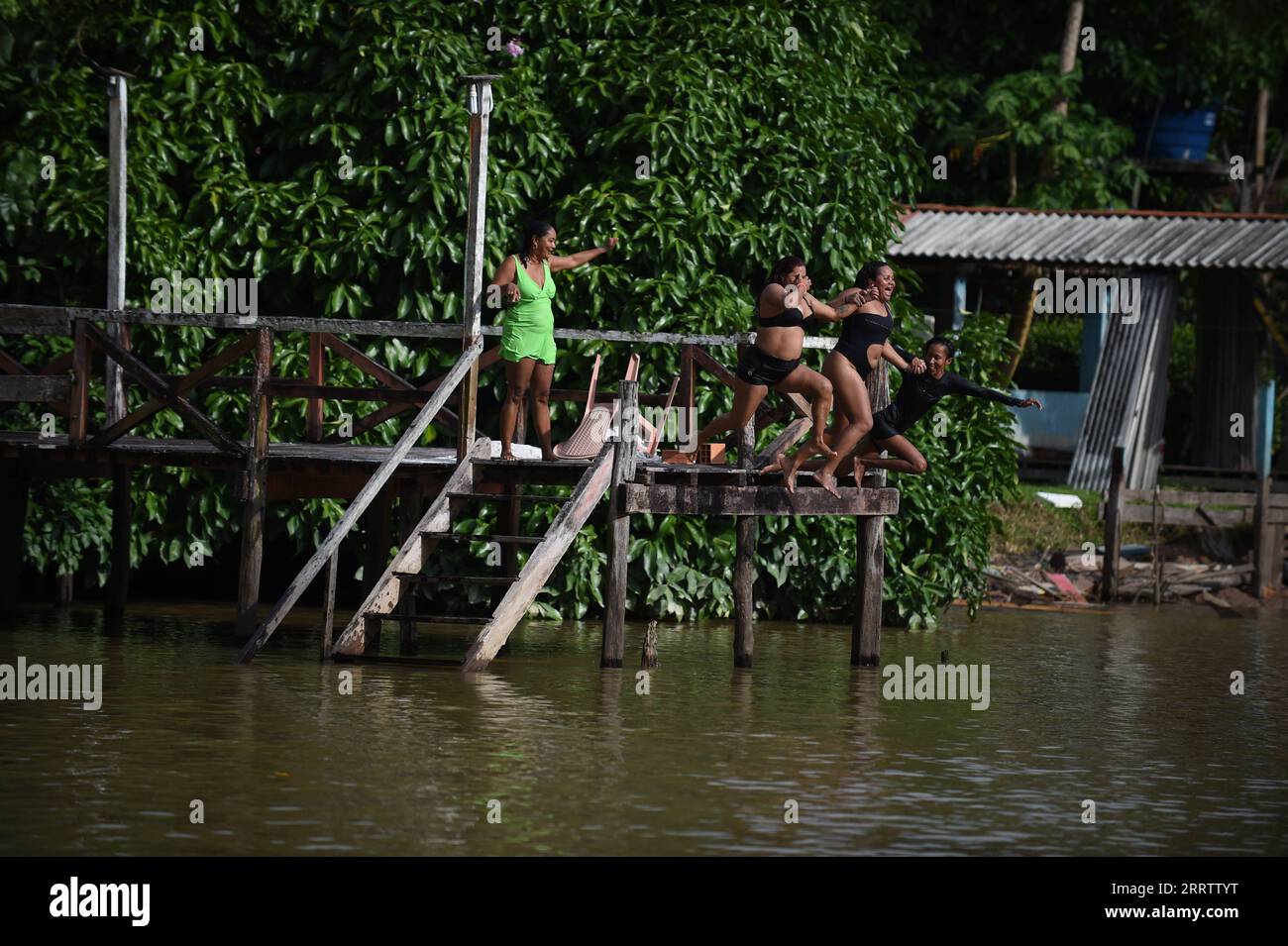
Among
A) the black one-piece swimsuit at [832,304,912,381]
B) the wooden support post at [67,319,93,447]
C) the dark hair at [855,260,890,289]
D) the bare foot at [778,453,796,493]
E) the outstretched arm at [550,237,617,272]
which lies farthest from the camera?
the wooden support post at [67,319,93,447]

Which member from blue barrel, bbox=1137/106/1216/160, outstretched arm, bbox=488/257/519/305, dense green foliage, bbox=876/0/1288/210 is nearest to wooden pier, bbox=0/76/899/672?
outstretched arm, bbox=488/257/519/305

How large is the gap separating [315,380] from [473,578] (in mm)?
3044

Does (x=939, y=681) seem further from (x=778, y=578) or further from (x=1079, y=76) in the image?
(x=1079, y=76)

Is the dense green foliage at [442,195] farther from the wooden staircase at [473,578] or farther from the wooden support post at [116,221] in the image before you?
the wooden staircase at [473,578]

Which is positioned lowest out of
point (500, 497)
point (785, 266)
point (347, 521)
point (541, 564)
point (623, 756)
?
point (623, 756)

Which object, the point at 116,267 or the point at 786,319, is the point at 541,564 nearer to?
the point at 786,319

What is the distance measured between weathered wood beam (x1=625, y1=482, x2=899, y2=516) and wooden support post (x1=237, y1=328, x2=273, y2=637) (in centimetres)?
279

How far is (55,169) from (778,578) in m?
7.15

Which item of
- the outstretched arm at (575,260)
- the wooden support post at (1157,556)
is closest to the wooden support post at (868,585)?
the outstretched arm at (575,260)

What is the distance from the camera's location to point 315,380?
16.8 metres

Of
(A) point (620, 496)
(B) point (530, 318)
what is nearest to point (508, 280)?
(B) point (530, 318)

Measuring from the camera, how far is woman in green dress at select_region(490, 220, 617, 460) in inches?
597

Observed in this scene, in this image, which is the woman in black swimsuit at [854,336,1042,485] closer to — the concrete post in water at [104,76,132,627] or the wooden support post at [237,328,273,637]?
the wooden support post at [237,328,273,637]

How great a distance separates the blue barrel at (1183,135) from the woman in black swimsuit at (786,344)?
18181 mm
